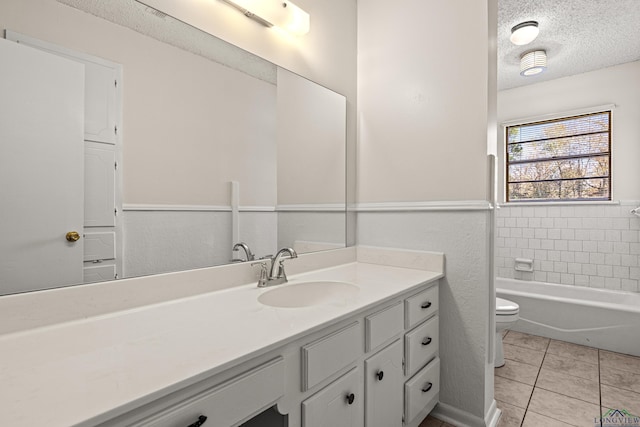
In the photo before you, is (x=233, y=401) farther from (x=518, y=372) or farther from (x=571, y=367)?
(x=571, y=367)

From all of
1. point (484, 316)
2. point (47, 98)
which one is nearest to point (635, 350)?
point (484, 316)

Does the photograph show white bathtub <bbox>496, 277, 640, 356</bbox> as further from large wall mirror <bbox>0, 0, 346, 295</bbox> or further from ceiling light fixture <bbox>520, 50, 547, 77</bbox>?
large wall mirror <bbox>0, 0, 346, 295</bbox>

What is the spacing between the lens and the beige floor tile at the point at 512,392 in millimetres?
1917

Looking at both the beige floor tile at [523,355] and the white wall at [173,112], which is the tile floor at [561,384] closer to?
the beige floor tile at [523,355]

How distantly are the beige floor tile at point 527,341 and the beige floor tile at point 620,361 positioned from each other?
37 cm

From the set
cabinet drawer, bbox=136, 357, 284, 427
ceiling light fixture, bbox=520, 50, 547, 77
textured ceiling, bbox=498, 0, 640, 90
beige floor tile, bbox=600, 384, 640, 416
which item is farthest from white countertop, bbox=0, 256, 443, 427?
ceiling light fixture, bbox=520, 50, 547, 77

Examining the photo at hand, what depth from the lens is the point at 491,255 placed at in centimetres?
168

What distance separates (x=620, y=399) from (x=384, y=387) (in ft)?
5.72

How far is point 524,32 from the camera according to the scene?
2.41 meters

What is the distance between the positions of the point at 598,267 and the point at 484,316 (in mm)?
2439

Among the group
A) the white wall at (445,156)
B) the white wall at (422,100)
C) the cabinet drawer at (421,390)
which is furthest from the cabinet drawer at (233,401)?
the white wall at (422,100)

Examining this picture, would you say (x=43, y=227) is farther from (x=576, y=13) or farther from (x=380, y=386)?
(x=576, y=13)

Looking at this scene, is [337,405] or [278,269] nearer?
[337,405]

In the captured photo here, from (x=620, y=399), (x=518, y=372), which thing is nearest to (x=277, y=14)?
(x=518, y=372)
